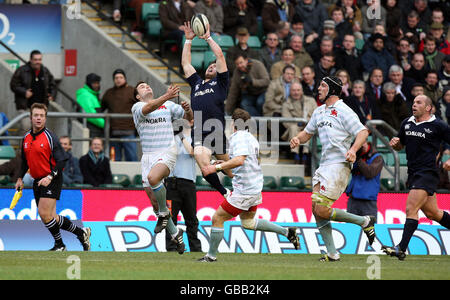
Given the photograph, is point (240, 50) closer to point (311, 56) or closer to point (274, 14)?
point (311, 56)

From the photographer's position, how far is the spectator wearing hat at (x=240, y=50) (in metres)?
19.8

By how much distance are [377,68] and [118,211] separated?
6.59 metres

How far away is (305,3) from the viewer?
22.9 metres

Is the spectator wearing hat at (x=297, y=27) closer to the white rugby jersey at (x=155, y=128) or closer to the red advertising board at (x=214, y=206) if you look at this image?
the red advertising board at (x=214, y=206)

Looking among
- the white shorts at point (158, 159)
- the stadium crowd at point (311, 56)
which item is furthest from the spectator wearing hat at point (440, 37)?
the white shorts at point (158, 159)

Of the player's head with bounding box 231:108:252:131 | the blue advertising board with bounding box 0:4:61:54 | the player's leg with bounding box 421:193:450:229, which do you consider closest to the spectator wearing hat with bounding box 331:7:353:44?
the blue advertising board with bounding box 0:4:61:54

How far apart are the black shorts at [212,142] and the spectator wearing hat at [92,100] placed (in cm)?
553

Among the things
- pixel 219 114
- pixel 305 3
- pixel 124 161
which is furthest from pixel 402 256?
pixel 305 3

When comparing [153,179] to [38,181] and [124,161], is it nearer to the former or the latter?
[38,181]

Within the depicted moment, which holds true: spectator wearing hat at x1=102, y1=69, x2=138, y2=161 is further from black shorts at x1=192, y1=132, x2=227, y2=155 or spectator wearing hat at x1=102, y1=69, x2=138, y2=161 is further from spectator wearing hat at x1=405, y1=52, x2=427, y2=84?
spectator wearing hat at x1=405, y1=52, x2=427, y2=84

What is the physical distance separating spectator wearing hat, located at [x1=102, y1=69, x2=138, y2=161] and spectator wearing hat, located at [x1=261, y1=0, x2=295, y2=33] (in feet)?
14.6

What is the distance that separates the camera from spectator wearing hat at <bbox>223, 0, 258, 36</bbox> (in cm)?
2194

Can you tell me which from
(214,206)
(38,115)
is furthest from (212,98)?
(214,206)
